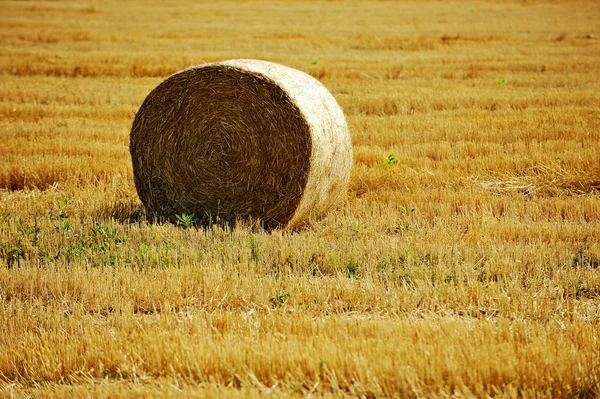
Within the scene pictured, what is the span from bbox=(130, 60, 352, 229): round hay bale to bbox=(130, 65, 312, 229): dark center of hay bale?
0.4 inches

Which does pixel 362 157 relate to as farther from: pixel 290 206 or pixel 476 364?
pixel 476 364

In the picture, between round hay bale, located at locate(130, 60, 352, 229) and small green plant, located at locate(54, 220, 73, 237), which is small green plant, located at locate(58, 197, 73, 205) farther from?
small green plant, located at locate(54, 220, 73, 237)

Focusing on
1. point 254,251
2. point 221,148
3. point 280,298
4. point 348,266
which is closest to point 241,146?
point 221,148

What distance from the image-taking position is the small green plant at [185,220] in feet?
24.8

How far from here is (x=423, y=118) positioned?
13.1 m

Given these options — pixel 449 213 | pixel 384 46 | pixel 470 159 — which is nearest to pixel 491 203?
pixel 449 213

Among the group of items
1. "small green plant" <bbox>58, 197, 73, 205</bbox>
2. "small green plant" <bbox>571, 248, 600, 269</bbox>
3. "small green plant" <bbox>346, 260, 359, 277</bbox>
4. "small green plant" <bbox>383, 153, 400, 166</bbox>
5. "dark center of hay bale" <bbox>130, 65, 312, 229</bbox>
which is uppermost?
"dark center of hay bale" <bbox>130, 65, 312, 229</bbox>

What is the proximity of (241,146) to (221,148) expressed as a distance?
0.72ft

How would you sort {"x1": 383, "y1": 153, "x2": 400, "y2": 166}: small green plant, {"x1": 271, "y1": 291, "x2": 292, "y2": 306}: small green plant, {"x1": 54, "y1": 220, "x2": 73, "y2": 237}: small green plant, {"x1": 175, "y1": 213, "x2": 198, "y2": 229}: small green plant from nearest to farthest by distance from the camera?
{"x1": 271, "y1": 291, "x2": 292, "y2": 306}: small green plant, {"x1": 54, "y1": 220, "x2": 73, "y2": 237}: small green plant, {"x1": 175, "y1": 213, "x2": 198, "y2": 229}: small green plant, {"x1": 383, "y1": 153, "x2": 400, "y2": 166}: small green plant

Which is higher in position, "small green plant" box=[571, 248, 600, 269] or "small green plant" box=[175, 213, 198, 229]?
"small green plant" box=[571, 248, 600, 269]

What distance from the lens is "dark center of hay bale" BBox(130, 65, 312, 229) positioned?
7590 millimetres

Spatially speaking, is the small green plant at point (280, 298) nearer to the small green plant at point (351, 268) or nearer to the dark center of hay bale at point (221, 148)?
the small green plant at point (351, 268)

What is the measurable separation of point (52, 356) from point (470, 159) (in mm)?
7143

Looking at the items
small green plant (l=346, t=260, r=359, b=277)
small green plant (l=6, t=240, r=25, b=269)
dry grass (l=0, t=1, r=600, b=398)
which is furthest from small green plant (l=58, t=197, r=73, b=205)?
small green plant (l=346, t=260, r=359, b=277)
